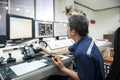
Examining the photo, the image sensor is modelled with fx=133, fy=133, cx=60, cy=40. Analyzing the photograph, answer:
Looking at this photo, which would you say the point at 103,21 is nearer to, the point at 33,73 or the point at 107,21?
the point at 107,21

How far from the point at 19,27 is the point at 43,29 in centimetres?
54

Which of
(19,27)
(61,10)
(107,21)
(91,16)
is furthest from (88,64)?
(107,21)

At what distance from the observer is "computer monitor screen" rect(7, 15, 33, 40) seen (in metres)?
1.69

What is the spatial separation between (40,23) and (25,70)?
124 centimetres

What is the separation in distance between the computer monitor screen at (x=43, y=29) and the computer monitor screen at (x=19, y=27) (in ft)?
0.52

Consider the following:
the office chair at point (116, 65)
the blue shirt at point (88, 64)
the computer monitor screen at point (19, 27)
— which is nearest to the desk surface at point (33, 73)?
the blue shirt at point (88, 64)

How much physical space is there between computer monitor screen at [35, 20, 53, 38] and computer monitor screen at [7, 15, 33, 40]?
Result: 158 mm

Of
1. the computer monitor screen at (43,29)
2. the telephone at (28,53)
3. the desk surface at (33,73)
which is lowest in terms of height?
the desk surface at (33,73)

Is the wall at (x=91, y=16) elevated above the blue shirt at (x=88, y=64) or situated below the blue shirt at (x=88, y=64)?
above

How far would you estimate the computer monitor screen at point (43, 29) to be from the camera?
2.20m

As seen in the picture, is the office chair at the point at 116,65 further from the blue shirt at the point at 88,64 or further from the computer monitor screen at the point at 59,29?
the computer monitor screen at the point at 59,29

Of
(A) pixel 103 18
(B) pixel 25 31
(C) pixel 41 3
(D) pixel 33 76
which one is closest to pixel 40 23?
(B) pixel 25 31

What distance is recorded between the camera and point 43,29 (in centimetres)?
230

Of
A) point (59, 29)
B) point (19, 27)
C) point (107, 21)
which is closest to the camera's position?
point (19, 27)
